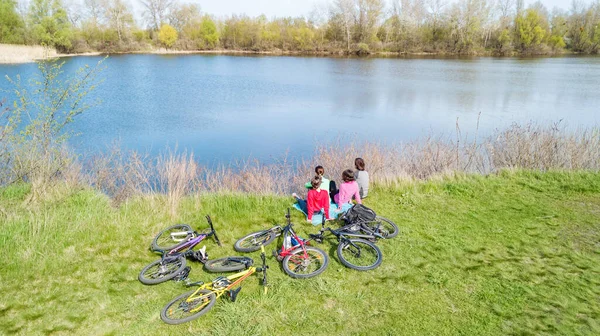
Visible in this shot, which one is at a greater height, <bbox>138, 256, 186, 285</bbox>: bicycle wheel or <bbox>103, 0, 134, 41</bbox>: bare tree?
<bbox>103, 0, 134, 41</bbox>: bare tree

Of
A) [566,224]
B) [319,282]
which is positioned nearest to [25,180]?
[319,282]

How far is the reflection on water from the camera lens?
15.1 metres

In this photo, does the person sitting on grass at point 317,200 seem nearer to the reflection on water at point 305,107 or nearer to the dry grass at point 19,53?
the reflection on water at point 305,107

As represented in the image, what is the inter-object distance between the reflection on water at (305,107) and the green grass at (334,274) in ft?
22.5

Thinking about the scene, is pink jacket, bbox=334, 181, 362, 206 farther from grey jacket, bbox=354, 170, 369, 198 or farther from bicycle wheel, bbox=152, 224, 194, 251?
bicycle wheel, bbox=152, 224, 194, 251

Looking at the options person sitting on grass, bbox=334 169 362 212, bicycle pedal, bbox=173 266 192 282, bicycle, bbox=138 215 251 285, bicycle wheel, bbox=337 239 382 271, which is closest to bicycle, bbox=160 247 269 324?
bicycle pedal, bbox=173 266 192 282

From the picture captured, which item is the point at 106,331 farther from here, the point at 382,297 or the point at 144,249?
the point at 382,297

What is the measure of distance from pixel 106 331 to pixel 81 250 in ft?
6.57

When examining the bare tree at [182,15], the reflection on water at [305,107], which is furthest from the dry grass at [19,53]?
the bare tree at [182,15]

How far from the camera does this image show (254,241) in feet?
19.4

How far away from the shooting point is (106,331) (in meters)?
4.16

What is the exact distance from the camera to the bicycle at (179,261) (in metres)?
5.02

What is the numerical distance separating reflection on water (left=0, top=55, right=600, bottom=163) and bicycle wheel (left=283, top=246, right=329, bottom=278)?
329 inches

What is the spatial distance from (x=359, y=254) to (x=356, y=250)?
12 centimetres
